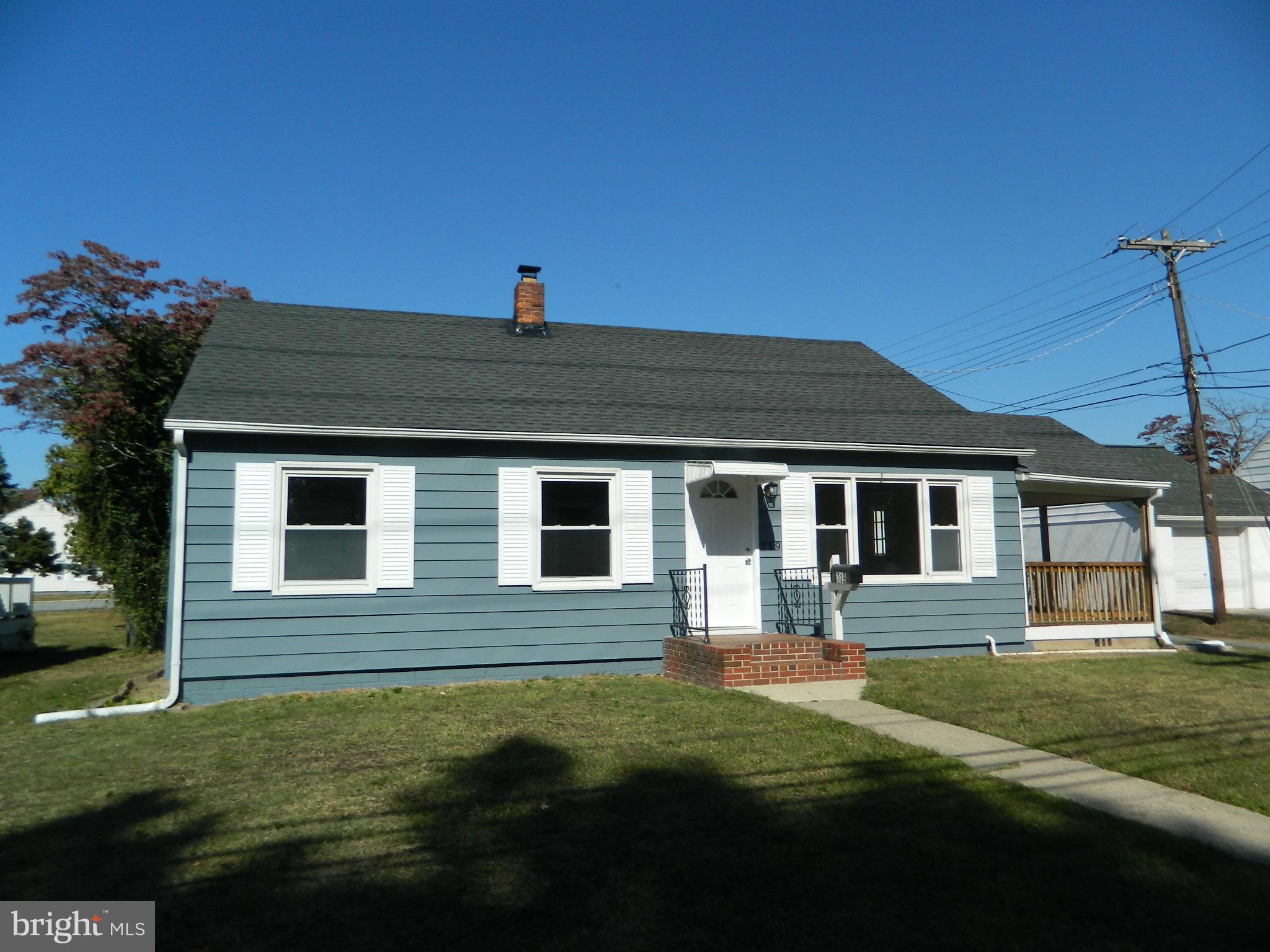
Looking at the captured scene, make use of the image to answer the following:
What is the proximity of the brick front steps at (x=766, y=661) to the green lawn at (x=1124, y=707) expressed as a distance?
42cm

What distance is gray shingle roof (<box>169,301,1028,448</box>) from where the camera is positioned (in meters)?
10.3

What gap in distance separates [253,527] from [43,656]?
8377mm

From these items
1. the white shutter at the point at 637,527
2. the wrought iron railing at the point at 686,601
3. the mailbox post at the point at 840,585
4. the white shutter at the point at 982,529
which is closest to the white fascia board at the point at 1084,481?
the white shutter at the point at 982,529

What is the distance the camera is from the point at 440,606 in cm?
1009

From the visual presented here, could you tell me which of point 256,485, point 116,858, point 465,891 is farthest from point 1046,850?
point 256,485

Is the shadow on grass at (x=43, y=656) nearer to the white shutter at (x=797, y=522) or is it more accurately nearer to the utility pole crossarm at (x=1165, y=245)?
the white shutter at (x=797, y=522)

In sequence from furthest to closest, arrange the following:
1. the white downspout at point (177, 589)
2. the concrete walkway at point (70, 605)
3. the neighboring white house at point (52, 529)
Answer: the neighboring white house at point (52, 529) < the concrete walkway at point (70, 605) < the white downspout at point (177, 589)

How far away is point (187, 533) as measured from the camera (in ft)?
30.6

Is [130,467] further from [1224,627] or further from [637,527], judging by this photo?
[1224,627]

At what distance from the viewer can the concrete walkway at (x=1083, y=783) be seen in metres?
4.97

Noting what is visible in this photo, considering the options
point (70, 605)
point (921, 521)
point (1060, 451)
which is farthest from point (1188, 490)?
point (70, 605)

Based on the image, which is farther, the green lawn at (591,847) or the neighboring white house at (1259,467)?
the neighboring white house at (1259,467)

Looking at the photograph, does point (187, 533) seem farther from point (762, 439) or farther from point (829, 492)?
point (829, 492)

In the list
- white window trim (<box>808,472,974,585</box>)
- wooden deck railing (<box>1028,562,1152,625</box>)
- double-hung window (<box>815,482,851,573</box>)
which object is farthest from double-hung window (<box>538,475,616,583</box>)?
wooden deck railing (<box>1028,562,1152,625</box>)
